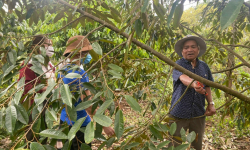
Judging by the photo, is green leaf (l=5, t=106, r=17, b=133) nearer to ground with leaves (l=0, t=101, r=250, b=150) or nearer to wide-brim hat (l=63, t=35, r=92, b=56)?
wide-brim hat (l=63, t=35, r=92, b=56)

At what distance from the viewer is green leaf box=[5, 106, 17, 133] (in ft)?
1.57

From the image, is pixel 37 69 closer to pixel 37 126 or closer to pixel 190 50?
pixel 37 126

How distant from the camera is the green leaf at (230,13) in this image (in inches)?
12.3

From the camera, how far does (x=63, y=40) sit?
10.9ft

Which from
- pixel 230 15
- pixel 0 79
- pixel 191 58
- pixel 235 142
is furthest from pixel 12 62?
pixel 235 142

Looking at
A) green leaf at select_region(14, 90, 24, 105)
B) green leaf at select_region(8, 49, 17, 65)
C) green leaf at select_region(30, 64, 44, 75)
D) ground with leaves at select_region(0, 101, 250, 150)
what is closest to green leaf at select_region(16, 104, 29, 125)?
green leaf at select_region(14, 90, 24, 105)

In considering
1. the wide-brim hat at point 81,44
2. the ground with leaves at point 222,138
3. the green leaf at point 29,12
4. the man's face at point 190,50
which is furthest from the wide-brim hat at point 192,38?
the ground with leaves at point 222,138

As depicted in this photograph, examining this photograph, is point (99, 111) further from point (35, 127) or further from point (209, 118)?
point (209, 118)

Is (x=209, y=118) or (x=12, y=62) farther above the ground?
(x=12, y=62)

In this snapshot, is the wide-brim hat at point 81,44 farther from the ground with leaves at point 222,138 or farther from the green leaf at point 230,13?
the ground with leaves at point 222,138

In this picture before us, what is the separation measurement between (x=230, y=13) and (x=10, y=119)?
1.99 feet

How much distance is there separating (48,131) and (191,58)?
1.30 meters

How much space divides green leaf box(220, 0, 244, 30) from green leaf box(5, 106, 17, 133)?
57cm

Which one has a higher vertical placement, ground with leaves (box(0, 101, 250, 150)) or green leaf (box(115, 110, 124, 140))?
green leaf (box(115, 110, 124, 140))
